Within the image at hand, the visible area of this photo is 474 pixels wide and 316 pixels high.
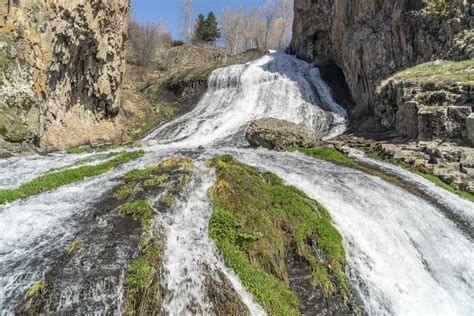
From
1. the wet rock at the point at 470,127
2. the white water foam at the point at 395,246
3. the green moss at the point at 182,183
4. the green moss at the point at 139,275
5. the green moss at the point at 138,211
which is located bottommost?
the white water foam at the point at 395,246

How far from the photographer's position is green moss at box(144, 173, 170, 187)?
9.67 m

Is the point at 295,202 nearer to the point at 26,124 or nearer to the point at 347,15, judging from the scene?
the point at 26,124

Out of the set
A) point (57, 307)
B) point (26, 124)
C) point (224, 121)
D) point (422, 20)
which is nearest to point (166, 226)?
point (57, 307)

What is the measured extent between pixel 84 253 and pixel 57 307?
1266mm

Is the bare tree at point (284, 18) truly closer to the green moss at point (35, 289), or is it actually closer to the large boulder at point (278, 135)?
the large boulder at point (278, 135)

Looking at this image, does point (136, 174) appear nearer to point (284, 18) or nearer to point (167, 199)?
point (167, 199)

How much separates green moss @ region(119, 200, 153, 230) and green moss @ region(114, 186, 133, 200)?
76cm

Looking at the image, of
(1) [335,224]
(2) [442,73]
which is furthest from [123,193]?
(2) [442,73]

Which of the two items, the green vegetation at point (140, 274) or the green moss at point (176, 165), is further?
the green moss at point (176, 165)

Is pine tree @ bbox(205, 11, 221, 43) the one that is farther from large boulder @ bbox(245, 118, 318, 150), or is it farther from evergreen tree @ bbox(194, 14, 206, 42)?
large boulder @ bbox(245, 118, 318, 150)

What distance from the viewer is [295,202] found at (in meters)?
9.64

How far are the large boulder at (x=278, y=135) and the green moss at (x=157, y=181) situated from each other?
29.2ft

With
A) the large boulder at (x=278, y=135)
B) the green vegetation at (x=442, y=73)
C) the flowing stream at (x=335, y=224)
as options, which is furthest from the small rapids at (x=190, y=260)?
the green vegetation at (x=442, y=73)

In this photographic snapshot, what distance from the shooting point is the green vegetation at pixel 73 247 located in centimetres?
667
